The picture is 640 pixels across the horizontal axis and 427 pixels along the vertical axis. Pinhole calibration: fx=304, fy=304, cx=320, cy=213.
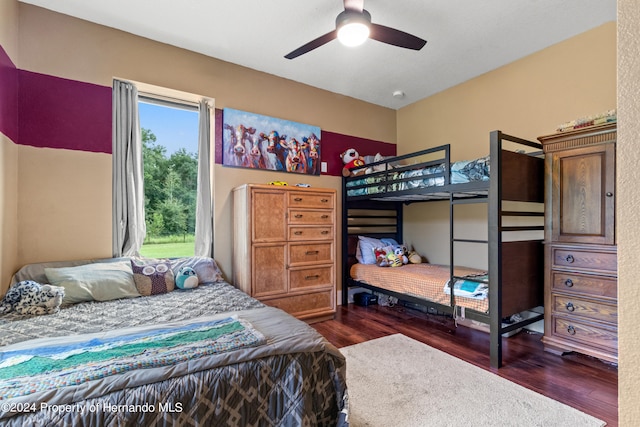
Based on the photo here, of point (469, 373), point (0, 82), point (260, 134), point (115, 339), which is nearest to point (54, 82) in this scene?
point (0, 82)

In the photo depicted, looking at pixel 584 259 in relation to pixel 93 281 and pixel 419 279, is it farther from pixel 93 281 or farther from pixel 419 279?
pixel 93 281

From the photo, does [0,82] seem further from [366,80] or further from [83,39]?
[366,80]

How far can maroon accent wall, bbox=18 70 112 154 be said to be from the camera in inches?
98.0

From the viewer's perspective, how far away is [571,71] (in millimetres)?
2920

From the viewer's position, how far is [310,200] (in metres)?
3.45

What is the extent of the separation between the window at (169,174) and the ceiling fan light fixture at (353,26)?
1.87 meters

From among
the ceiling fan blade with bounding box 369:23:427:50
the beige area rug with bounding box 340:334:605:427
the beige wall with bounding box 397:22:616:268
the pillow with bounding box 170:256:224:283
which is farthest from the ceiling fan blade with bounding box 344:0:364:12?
the beige area rug with bounding box 340:334:605:427

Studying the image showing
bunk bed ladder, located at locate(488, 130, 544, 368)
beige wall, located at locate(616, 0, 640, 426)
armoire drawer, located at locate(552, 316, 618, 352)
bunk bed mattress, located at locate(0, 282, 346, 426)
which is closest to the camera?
beige wall, located at locate(616, 0, 640, 426)

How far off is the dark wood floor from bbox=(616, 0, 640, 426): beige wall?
5.86 feet

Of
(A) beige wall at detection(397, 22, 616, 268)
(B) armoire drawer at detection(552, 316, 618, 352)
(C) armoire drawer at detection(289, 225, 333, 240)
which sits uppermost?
(A) beige wall at detection(397, 22, 616, 268)

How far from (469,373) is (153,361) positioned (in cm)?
216

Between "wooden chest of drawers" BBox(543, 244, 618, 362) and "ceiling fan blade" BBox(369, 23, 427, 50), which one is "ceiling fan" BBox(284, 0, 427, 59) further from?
"wooden chest of drawers" BBox(543, 244, 618, 362)

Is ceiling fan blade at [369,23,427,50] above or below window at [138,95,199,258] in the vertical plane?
above

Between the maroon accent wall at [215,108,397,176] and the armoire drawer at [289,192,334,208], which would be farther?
the maroon accent wall at [215,108,397,176]
